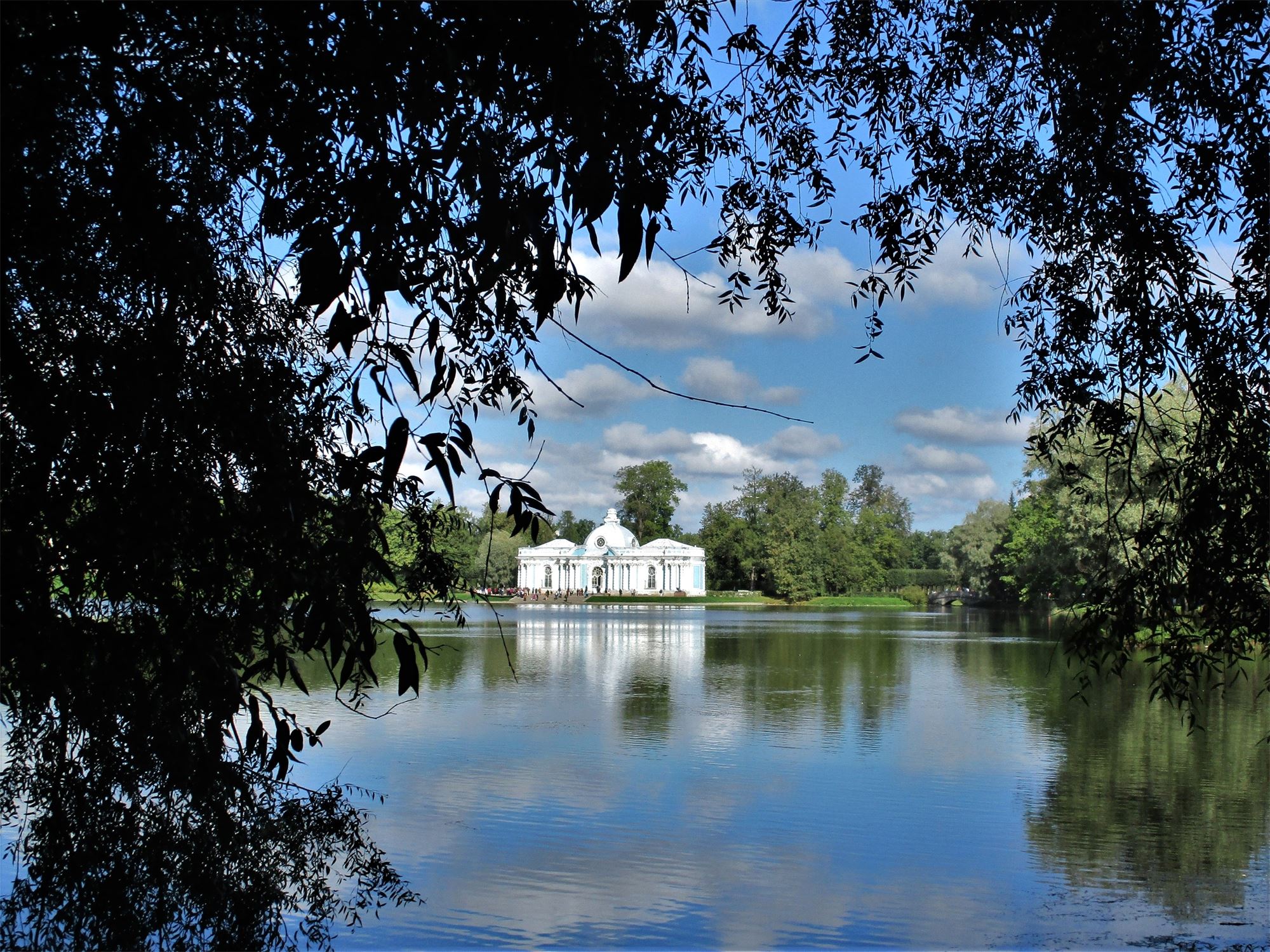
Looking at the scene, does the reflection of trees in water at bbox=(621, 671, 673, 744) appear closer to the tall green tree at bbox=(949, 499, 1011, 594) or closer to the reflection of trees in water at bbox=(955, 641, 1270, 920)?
the reflection of trees in water at bbox=(955, 641, 1270, 920)

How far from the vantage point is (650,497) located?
234 ft

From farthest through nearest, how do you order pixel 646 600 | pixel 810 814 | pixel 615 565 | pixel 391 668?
pixel 615 565
pixel 646 600
pixel 391 668
pixel 810 814

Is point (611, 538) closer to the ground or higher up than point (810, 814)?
higher up

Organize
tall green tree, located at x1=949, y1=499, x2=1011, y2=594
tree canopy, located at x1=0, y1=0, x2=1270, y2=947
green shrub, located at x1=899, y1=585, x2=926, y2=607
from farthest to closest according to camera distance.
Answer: green shrub, located at x1=899, y1=585, x2=926, y2=607, tall green tree, located at x1=949, y1=499, x2=1011, y2=594, tree canopy, located at x1=0, y1=0, x2=1270, y2=947

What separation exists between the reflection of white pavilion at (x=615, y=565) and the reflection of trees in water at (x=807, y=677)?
129 feet

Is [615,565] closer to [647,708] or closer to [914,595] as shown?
[914,595]

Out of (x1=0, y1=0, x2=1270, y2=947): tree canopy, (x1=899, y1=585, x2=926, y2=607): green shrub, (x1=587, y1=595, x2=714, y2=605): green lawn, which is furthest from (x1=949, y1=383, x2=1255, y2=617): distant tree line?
(x1=587, y1=595, x2=714, y2=605): green lawn

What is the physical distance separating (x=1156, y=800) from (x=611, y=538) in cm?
6060

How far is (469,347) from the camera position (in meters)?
3.46

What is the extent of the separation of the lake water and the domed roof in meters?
52.4

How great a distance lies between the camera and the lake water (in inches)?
231

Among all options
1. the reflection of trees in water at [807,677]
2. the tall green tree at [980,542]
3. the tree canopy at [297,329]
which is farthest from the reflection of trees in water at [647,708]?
the tall green tree at [980,542]

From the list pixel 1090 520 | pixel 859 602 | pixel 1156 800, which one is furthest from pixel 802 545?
pixel 1156 800

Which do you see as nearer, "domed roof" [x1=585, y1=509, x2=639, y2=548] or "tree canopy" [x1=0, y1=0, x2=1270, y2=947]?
"tree canopy" [x1=0, y1=0, x2=1270, y2=947]
